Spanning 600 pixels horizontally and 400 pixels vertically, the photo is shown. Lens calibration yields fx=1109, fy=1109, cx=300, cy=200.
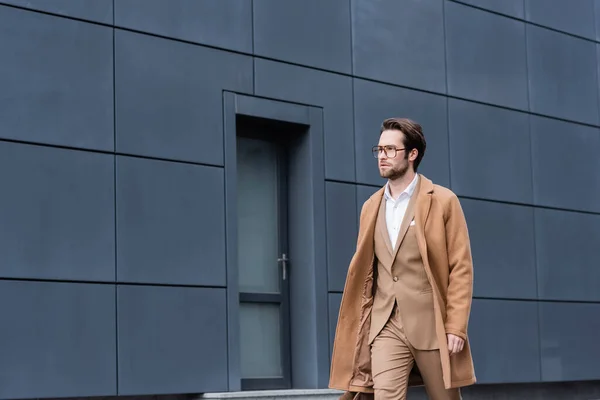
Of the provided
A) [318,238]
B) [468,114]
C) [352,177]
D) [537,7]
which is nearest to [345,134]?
[352,177]

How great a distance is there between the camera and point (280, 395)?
994 centimetres

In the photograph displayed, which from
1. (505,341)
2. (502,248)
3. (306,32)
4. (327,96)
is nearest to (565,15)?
(502,248)

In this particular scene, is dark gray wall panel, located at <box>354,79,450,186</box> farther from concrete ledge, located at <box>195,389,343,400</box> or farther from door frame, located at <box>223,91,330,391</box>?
concrete ledge, located at <box>195,389,343,400</box>

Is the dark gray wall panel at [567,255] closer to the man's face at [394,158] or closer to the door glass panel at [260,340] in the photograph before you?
the door glass panel at [260,340]

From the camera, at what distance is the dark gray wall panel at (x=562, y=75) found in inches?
544

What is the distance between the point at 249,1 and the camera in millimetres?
10602

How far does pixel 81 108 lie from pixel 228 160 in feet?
5.21

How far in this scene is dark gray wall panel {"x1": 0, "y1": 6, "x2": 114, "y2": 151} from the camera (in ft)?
28.9

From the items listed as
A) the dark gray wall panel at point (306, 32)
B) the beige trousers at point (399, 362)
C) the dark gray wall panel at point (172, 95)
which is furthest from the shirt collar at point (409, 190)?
the dark gray wall panel at point (306, 32)

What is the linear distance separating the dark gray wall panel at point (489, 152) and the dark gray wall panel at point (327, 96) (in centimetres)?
168

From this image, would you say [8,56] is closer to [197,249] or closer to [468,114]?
[197,249]

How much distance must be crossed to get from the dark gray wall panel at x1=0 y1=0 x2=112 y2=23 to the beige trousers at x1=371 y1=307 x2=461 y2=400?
413 cm

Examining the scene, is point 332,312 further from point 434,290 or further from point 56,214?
point 434,290

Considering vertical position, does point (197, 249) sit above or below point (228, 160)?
below
